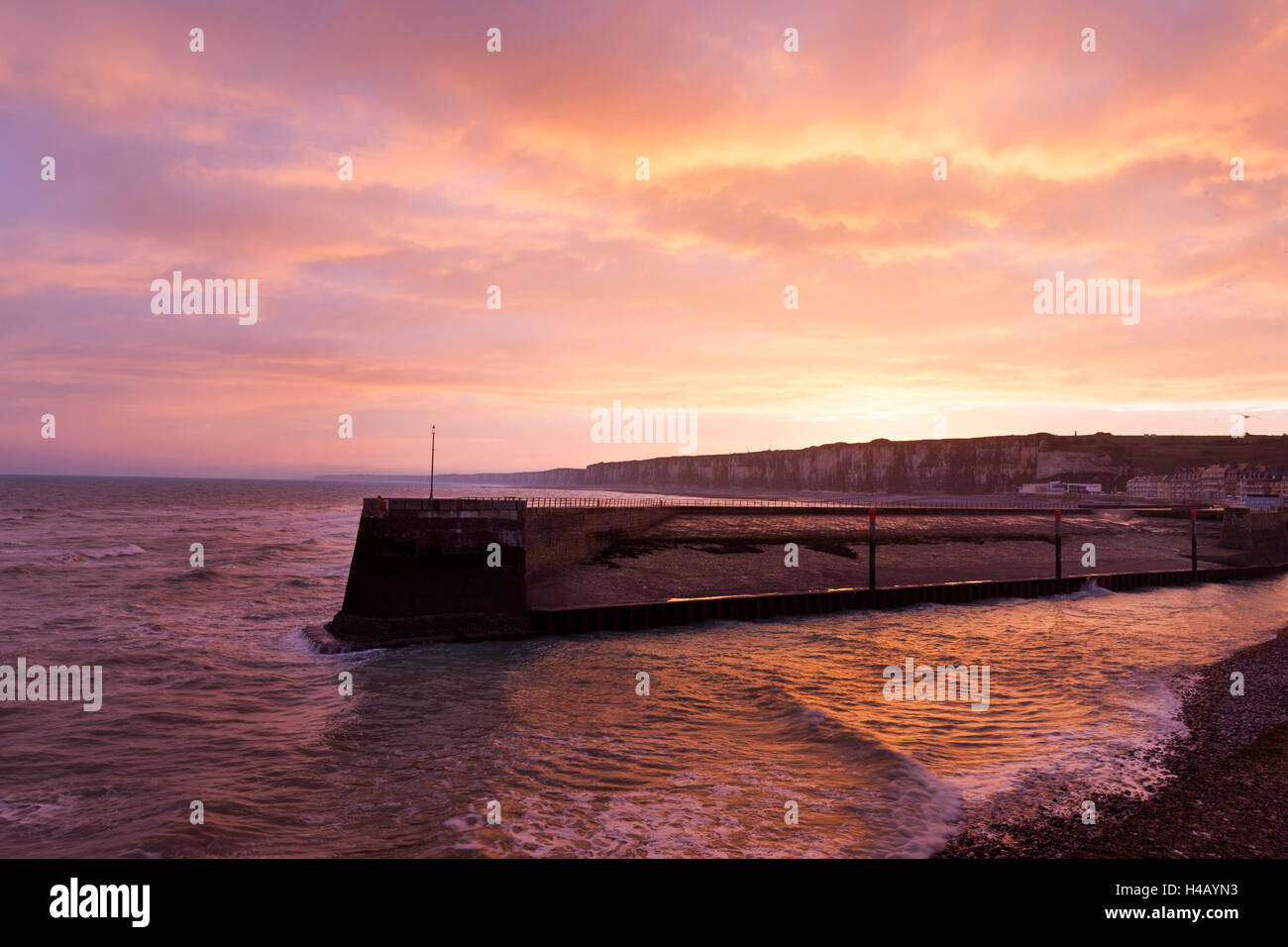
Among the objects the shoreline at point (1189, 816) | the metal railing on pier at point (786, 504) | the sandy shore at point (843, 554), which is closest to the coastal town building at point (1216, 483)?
the metal railing on pier at point (786, 504)

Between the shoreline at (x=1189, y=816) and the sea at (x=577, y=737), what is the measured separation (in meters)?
0.40

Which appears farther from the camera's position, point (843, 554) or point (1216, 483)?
point (1216, 483)

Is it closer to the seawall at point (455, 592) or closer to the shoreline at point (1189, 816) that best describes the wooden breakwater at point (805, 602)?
the seawall at point (455, 592)

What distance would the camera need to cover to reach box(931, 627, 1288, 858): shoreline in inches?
357

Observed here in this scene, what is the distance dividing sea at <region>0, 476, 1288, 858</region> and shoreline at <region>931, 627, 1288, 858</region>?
399 mm

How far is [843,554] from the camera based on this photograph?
47844 millimetres

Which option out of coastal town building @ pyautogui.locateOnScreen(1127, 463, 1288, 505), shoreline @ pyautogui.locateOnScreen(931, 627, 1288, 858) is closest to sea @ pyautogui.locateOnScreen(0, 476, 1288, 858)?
shoreline @ pyautogui.locateOnScreen(931, 627, 1288, 858)

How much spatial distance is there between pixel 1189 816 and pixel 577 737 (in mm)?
10333

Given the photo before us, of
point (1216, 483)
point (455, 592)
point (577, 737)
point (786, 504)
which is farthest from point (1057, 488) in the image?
point (577, 737)

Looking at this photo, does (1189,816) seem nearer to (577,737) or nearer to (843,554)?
(577,737)

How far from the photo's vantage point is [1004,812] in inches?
420

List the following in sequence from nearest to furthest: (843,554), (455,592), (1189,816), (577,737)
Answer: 1. (1189,816)
2. (577,737)
3. (455,592)
4. (843,554)
